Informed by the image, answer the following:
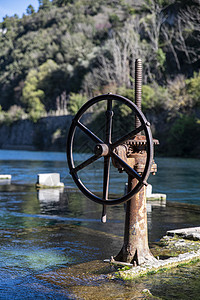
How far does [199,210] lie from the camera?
12.1 metres

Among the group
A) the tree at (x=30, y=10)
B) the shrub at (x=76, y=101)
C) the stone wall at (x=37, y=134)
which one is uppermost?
the tree at (x=30, y=10)

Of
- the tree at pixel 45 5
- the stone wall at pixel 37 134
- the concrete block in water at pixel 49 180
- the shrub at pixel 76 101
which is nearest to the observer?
the concrete block in water at pixel 49 180

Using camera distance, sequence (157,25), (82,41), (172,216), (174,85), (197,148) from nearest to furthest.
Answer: (172,216), (197,148), (174,85), (157,25), (82,41)

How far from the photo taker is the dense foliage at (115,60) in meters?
52.3

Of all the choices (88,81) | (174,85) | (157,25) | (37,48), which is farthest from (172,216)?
(37,48)

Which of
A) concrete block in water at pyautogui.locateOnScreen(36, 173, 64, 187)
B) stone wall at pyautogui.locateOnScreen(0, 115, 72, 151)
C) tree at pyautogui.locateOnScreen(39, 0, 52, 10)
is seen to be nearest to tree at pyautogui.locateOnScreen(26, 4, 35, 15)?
tree at pyautogui.locateOnScreen(39, 0, 52, 10)

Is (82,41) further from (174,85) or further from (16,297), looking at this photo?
(16,297)

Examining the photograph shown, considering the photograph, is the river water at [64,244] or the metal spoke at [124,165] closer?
the river water at [64,244]

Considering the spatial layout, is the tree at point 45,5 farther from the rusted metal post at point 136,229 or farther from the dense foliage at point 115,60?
the rusted metal post at point 136,229

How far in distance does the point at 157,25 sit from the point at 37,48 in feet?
195

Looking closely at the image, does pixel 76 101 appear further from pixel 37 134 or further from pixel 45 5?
pixel 45 5

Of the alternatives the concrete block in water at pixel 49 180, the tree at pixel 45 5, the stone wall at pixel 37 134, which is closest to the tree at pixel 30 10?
the tree at pixel 45 5

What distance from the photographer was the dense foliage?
5231 centimetres

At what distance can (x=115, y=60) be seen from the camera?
63.3 metres
